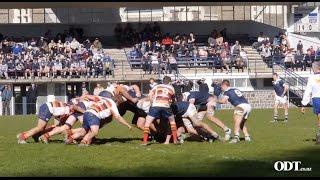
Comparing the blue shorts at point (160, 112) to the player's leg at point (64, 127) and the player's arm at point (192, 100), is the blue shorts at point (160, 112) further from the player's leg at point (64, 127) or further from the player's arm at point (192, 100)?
the player's leg at point (64, 127)

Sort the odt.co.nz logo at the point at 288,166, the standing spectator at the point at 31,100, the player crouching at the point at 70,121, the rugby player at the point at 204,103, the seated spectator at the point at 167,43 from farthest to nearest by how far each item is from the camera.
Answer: the seated spectator at the point at 167,43, the standing spectator at the point at 31,100, the rugby player at the point at 204,103, the player crouching at the point at 70,121, the odt.co.nz logo at the point at 288,166

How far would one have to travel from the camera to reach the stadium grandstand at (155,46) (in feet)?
147

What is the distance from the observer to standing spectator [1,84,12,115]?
137 ft

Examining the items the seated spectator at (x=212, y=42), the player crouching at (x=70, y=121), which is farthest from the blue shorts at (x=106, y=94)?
the seated spectator at (x=212, y=42)

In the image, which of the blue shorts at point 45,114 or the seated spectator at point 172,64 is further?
the seated spectator at point 172,64

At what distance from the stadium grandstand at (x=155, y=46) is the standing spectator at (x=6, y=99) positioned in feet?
3.43

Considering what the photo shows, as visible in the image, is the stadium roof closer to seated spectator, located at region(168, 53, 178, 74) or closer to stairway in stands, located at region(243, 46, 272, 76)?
stairway in stands, located at region(243, 46, 272, 76)

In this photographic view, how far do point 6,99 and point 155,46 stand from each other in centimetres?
1098

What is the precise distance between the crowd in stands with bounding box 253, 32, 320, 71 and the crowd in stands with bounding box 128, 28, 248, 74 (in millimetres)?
1407

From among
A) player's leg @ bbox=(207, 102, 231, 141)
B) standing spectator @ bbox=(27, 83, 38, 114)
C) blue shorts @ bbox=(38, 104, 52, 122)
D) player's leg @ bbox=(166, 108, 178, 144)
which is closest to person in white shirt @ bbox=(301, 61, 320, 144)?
player's leg @ bbox=(207, 102, 231, 141)

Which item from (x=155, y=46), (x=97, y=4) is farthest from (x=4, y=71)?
(x=155, y=46)

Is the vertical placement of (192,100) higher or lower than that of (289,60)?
lower

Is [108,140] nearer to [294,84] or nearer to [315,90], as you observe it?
[315,90]

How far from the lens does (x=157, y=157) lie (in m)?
16.0
